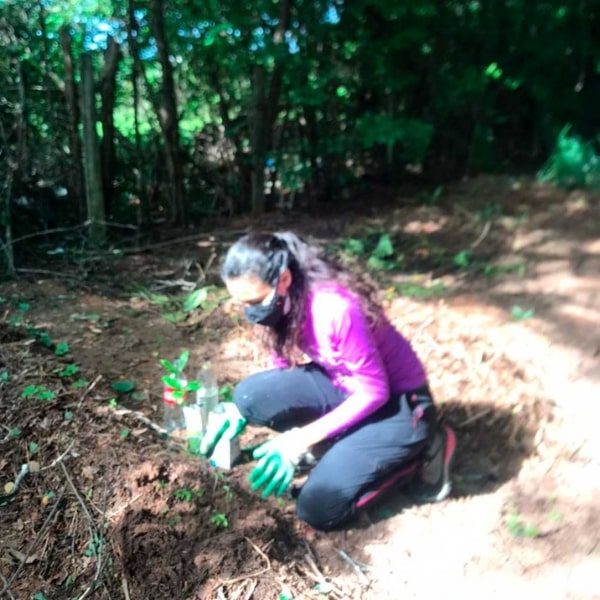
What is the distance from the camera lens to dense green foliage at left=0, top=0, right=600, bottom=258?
4.07 meters

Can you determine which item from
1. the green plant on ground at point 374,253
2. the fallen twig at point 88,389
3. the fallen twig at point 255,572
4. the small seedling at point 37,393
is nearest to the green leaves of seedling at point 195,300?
the fallen twig at point 88,389

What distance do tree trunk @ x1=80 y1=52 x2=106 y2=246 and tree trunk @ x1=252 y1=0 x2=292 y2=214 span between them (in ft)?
4.24

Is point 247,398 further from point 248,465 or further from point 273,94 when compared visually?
point 273,94

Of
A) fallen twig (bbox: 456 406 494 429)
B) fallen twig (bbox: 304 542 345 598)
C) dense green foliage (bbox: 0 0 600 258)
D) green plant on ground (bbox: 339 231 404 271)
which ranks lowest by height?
fallen twig (bbox: 304 542 345 598)

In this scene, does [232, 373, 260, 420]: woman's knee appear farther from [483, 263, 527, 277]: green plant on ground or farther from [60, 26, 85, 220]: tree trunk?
[60, 26, 85, 220]: tree trunk

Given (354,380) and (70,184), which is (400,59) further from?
(354,380)

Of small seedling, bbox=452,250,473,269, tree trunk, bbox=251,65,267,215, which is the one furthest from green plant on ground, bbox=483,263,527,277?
tree trunk, bbox=251,65,267,215

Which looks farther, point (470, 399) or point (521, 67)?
point (521, 67)

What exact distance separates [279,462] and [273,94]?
11.6ft

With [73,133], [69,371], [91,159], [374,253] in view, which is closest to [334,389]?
[69,371]

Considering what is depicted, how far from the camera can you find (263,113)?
187 inches

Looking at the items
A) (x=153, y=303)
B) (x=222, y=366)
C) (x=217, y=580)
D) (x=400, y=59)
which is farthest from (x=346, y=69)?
(x=217, y=580)

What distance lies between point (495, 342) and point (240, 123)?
297 centimetres

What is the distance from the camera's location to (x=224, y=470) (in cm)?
219
